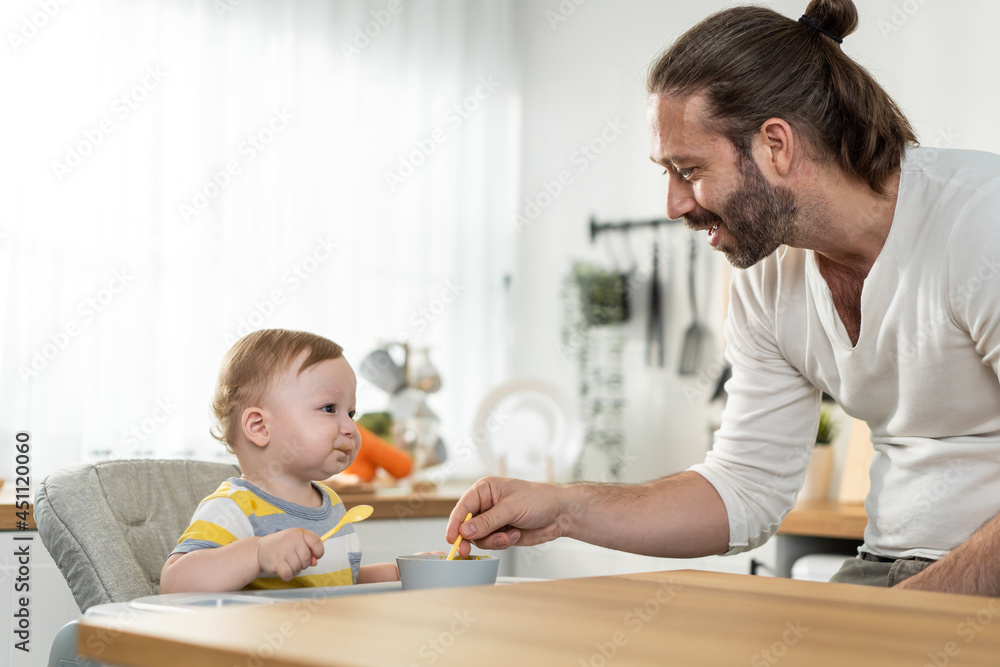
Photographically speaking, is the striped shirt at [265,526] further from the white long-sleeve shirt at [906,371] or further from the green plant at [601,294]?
the green plant at [601,294]

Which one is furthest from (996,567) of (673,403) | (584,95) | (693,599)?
(584,95)

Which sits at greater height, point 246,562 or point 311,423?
point 311,423

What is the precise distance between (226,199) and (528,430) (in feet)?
3.79

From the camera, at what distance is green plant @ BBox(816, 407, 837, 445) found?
8.62 feet

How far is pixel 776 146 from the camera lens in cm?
139

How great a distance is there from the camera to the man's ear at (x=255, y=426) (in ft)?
4.17

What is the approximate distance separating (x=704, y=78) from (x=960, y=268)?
0.44 metres

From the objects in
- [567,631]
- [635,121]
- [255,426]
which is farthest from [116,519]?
[635,121]

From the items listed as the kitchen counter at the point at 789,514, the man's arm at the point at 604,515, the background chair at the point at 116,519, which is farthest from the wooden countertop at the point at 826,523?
the background chair at the point at 116,519

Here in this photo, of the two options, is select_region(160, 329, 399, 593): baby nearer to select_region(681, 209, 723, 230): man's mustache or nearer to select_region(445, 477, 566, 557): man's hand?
select_region(445, 477, 566, 557): man's hand

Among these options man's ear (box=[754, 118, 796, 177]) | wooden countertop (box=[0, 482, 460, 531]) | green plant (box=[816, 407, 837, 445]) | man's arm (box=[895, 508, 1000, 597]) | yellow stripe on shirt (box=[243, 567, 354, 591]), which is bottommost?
wooden countertop (box=[0, 482, 460, 531])

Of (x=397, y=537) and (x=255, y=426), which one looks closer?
(x=255, y=426)

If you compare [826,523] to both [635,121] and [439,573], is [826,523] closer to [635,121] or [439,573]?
[439,573]

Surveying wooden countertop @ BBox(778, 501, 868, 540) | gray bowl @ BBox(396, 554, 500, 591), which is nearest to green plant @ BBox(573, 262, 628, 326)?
wooden countertop @ BBox(778, 501, 868, 540)
